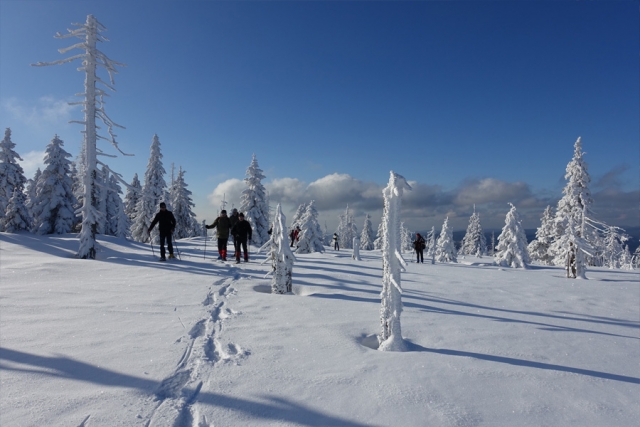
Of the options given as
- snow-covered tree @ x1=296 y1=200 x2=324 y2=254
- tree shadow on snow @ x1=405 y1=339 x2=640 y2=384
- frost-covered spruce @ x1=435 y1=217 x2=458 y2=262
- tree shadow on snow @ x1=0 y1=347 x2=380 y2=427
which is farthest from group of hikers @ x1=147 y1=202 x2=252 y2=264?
frost-covered spruce @ x1=435 y1=217 x2=458 y2=262

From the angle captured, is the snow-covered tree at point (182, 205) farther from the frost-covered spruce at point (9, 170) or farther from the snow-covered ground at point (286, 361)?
the snow-covered ground at point (286, 361)

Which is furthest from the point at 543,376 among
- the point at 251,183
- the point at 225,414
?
the point at 251,183

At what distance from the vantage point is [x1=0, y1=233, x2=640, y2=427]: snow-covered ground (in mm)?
3129

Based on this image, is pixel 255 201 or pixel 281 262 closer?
pixel 281 262

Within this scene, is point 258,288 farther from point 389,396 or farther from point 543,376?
point 543,376

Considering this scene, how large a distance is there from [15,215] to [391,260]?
115ft

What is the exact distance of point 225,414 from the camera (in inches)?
119

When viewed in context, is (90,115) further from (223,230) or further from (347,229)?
(347,229)

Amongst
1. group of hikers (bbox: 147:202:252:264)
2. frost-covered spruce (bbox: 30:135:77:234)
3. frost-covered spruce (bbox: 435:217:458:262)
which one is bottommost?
frost-covered spruce (bbox: 435:217:458:262)

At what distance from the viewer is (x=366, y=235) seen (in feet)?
265

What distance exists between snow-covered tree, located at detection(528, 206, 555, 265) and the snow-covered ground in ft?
134

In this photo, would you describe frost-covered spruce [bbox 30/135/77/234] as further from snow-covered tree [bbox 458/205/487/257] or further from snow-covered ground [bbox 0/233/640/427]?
snow-covered tree [bbox 458/205/487/257]

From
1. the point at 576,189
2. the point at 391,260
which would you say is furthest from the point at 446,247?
the point at 391,260

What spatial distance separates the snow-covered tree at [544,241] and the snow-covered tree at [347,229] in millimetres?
42972
